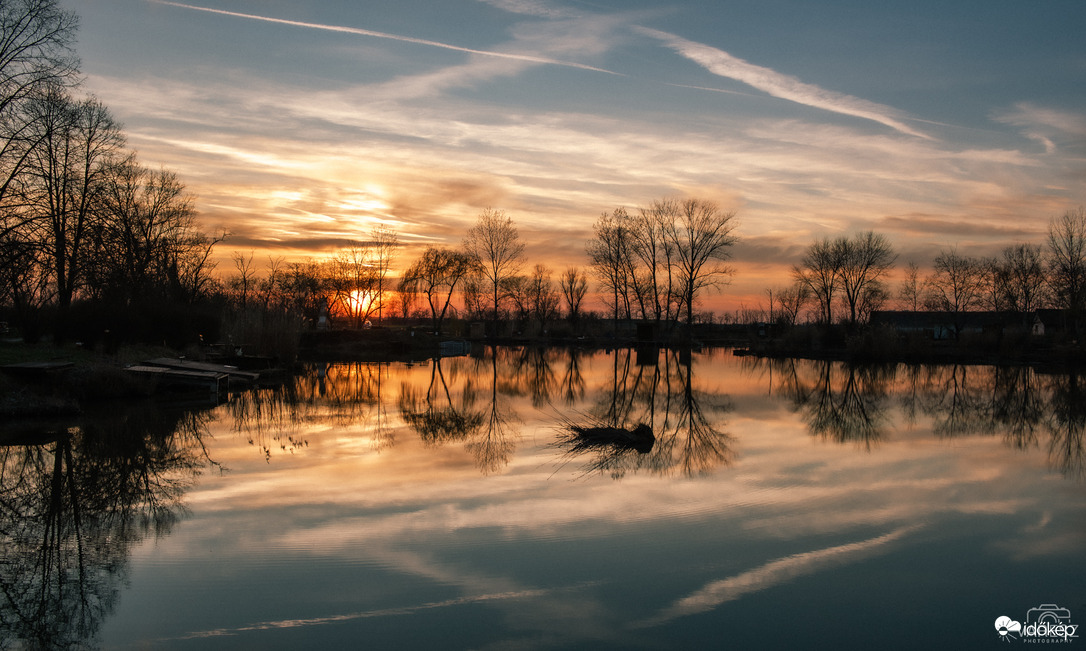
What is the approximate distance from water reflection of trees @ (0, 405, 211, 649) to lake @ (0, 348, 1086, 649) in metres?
0.03

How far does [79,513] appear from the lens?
23.6 ft

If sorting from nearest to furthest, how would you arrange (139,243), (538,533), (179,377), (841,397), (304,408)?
(538,533)
(304,408)
(179,377)
(841,397)
(139,243)

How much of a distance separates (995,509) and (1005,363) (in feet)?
105

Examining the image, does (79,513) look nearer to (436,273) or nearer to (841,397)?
(841,397)

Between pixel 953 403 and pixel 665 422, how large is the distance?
8.98 m

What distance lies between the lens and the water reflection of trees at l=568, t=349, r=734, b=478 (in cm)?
974

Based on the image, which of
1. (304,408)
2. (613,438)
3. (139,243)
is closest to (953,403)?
(613,438)

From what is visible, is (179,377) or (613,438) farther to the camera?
(179,377)

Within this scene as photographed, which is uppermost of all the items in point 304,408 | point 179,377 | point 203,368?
point 203,368

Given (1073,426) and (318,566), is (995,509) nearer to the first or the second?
(318,566)

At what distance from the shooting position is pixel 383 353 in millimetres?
38531

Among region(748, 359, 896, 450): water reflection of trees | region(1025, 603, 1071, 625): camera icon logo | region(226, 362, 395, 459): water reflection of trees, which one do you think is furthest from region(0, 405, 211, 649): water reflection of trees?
region(748, 359, 896, 450): water reflection of trees

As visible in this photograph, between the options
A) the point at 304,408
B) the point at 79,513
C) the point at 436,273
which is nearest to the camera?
the point at 79,513

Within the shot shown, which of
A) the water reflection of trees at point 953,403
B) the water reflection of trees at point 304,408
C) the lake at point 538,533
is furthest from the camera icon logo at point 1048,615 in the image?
the water reflection of trees at point 304,408
